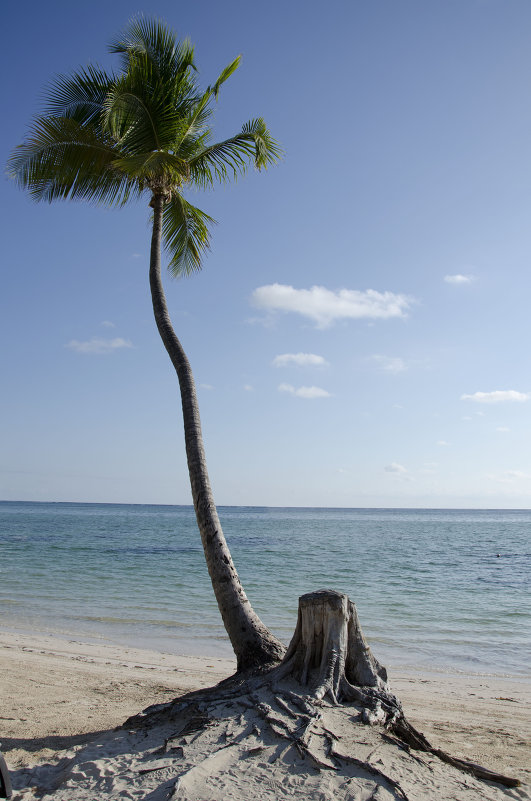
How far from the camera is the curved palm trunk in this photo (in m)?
5.49

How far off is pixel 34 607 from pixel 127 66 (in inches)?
497

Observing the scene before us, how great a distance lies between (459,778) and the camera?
392 centimetres

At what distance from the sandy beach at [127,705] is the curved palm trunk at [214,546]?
141 cm

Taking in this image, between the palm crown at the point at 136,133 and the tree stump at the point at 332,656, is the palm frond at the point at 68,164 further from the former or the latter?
the tree stump at the point at 332,656

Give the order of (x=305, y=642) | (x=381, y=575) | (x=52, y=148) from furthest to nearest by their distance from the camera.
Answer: (x=381, y=575), (x=52, y=148), (x=305, y=642)

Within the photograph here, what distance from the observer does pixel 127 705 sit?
21.7ft

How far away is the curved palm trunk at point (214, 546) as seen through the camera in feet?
18.0

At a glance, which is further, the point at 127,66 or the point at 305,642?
the point at 127,66

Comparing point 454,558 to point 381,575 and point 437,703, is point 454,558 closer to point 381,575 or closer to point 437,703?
point 381,575

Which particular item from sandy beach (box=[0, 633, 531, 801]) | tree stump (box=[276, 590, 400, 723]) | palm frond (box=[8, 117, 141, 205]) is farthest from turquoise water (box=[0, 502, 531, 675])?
palm frond (box=[8, 117, 141, 205])

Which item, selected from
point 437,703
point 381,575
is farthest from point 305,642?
point 381,575

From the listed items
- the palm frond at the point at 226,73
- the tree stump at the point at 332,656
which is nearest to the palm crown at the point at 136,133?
the palm frond at the point at 226,73

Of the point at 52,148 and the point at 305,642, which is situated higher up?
the point at 52,148

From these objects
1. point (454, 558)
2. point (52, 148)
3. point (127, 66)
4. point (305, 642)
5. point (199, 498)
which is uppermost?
point (127, 66)
